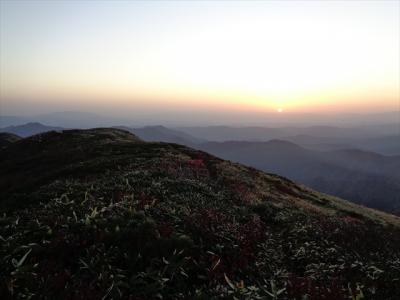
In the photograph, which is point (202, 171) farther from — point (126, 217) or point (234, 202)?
point (126, 217)

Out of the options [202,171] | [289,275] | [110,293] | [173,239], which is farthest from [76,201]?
[202,171]

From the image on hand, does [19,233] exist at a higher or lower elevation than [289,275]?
higher

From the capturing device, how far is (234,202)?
89.8 feet

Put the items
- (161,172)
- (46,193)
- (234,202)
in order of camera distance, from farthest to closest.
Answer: (161,172) → (234,202) → (46,193)

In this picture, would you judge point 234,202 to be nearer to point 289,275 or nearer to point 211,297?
point 289,275

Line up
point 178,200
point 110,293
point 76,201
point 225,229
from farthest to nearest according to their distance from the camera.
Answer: point 178,200
point 76,201
point 225,229
point 110,293

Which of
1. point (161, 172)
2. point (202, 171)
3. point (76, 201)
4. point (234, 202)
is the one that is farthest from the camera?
point (202, 171)

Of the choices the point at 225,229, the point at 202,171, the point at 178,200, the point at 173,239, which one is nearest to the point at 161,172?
the point at 202,171

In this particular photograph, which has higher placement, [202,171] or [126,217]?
[126,217]

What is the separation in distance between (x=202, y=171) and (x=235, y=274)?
76.8ft

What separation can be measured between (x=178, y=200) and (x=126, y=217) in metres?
5.58

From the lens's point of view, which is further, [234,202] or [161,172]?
[161,172]

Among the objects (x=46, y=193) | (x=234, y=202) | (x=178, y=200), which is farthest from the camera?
(x=234, y=202)

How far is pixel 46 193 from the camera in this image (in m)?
25.1
